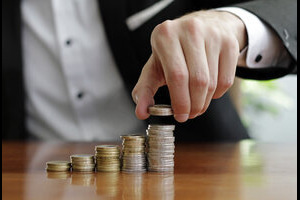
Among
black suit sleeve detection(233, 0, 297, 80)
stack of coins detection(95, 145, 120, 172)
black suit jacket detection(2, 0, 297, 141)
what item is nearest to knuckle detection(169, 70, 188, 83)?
stack of coins detection(95, 145, 120, 172)

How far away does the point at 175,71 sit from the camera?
31.2 inches

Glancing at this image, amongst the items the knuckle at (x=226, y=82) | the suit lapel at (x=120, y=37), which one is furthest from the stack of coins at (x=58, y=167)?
the suit lapel at (x=120, y=37)

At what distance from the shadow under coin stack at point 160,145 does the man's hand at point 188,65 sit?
2cm

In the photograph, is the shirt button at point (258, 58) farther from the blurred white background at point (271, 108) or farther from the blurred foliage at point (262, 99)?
the blurred foliage at point (262, 99)

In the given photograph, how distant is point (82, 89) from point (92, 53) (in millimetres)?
94

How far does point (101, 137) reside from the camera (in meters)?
1.59

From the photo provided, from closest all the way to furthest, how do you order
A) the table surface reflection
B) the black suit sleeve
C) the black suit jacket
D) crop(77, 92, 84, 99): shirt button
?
the table surface reflection < the black suit sleeve < the black suit jacket < crop(77, 92, 84, 99): shirt button

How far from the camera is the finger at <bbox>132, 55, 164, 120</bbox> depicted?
2.67ft

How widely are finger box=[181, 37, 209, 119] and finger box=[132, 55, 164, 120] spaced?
0.19ft

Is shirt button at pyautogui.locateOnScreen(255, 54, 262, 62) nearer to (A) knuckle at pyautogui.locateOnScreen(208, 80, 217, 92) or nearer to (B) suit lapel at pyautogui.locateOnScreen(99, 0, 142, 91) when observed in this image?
(B) suit lapel at pyautogui.locateOnScreen(99, 0, 142, 91)

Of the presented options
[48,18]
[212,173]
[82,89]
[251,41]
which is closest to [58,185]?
[212,173]

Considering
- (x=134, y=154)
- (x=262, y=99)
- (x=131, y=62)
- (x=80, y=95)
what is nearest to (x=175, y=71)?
(x=134, y=154)

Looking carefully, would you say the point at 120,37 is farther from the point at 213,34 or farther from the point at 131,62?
the point at 213,34

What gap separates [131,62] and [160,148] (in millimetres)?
687
